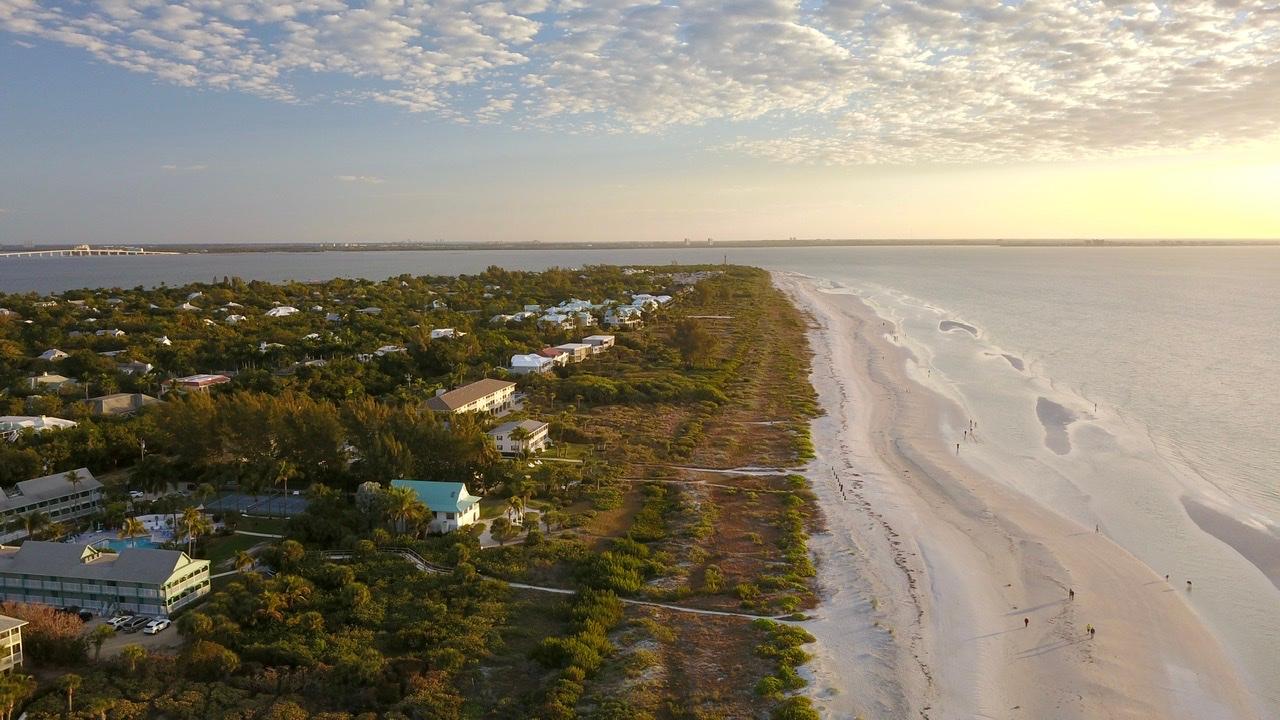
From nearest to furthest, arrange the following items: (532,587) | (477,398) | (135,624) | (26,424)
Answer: (135,624)
(532,587)
(26,424)
(477,398)

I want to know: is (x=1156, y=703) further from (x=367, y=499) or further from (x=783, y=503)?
(x=367, y=499)

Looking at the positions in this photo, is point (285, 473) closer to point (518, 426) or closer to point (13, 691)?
point (518, 426)

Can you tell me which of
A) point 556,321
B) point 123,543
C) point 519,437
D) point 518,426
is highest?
point 556,321

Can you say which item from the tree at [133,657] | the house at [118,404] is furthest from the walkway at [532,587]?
the house at [118,404]

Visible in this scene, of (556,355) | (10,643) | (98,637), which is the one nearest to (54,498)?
(10,643)

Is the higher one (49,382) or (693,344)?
(693,344)

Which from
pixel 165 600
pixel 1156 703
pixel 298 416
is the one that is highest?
pixel 298 416

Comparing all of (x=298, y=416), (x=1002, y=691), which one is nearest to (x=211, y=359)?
(x=298, y=416)

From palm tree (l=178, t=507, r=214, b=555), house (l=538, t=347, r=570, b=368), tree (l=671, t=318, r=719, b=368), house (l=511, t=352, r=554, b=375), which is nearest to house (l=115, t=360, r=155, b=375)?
house (l=511, t=352, r=554, b=375)

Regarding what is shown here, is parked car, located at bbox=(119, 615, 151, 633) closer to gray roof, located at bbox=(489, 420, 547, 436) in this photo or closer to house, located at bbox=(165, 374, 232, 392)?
gray roof, located at bbox=(489, 420, 547, 436)
